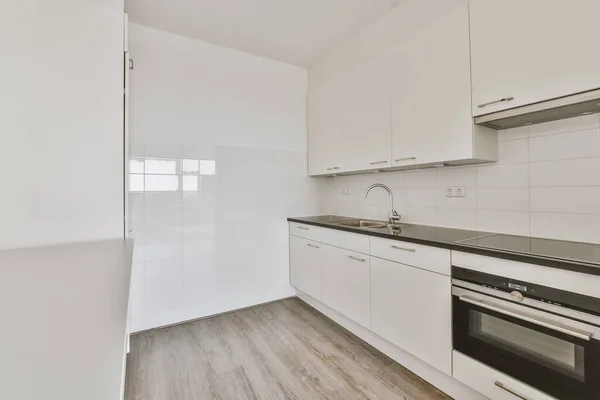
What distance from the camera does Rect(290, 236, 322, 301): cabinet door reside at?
2485mm

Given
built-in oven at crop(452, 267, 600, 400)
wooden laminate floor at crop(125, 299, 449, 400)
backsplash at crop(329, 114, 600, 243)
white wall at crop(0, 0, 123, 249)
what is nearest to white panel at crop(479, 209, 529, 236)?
backsplash at crop(329, 114, 600, 243)

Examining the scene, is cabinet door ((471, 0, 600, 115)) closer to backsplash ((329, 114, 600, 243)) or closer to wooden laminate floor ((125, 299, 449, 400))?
backsplash ((329, 114, 600, 243))

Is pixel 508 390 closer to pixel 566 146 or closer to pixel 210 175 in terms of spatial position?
pixel 566 146

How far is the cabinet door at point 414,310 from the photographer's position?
146 cm

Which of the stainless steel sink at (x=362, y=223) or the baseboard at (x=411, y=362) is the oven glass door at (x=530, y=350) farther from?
the stainless steel sink at (x=362, y=223)

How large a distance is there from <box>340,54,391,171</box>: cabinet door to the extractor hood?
70cm

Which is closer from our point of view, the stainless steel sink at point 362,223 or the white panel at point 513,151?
the white panel at point 513,151

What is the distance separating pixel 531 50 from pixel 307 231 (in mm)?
1987

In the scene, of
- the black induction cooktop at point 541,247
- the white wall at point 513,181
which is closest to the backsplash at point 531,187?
the white wall at point 513,181

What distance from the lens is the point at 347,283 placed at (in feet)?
7.00

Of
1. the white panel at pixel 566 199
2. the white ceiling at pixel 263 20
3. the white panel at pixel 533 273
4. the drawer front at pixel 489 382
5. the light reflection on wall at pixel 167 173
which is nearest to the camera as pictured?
the white panel at pixel 533 273

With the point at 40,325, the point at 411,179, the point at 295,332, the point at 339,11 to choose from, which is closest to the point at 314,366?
the point at 295,332

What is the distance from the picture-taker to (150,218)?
224cm

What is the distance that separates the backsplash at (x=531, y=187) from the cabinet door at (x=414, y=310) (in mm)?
619
